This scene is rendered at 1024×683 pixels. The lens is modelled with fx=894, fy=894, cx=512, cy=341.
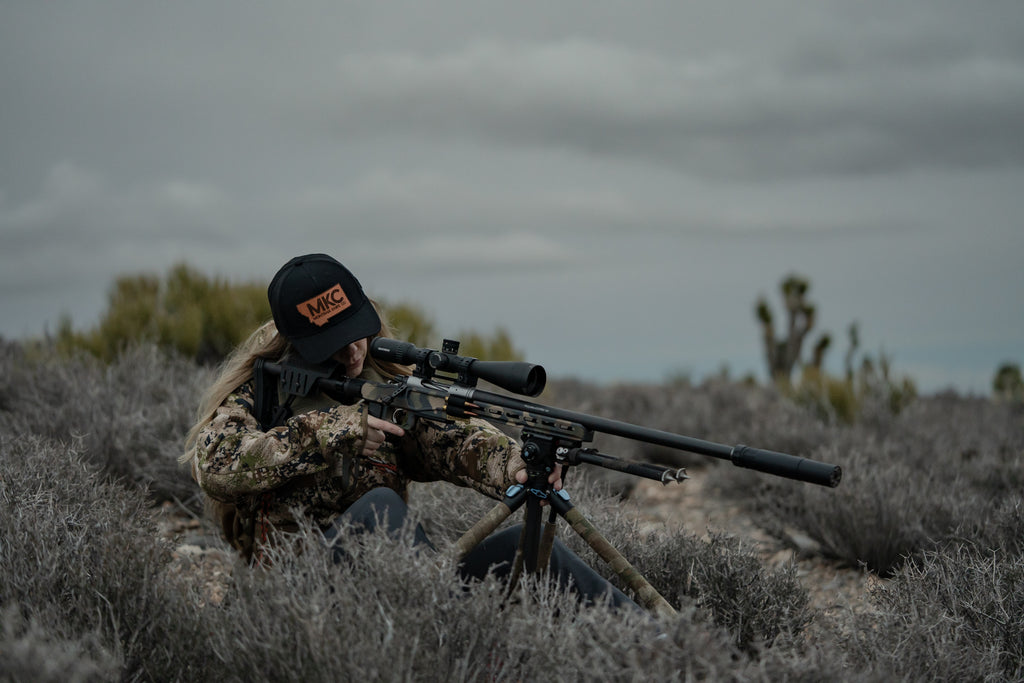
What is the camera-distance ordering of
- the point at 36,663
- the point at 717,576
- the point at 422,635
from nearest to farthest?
the point at 36,663 → the point at 422,635 → the point at 717,576

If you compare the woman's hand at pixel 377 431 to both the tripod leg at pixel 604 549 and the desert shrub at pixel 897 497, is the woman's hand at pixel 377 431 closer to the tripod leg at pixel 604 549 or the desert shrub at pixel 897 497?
the tripod leg at pixel 604 549

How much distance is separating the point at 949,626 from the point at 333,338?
8.12 ft

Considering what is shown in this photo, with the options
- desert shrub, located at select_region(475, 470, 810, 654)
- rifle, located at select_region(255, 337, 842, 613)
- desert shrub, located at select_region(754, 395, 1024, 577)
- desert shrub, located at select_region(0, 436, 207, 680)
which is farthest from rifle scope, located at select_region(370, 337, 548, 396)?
desert shrub, located at select_region(754, 395, 1024, 577)

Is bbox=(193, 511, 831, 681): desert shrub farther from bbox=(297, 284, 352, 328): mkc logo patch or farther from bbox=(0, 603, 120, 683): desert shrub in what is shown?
bbox=(297, 284, 352, 328): mkc logo patch

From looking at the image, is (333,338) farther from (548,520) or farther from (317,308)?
(548,520)

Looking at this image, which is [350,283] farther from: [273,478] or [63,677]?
[63,677]

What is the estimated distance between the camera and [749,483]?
7.61 m

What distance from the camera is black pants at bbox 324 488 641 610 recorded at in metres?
3.13

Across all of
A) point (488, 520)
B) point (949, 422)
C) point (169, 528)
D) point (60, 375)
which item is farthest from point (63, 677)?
point (949, 422)

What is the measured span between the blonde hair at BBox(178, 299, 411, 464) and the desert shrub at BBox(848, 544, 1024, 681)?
211cm

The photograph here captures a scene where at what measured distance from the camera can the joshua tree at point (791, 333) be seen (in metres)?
18.7

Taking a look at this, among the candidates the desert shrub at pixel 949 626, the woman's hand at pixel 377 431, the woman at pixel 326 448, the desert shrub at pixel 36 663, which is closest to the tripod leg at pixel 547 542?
the woman at pixel 326 448

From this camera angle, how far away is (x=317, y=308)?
3406 millimetres

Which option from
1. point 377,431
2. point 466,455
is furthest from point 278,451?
point 466,455
